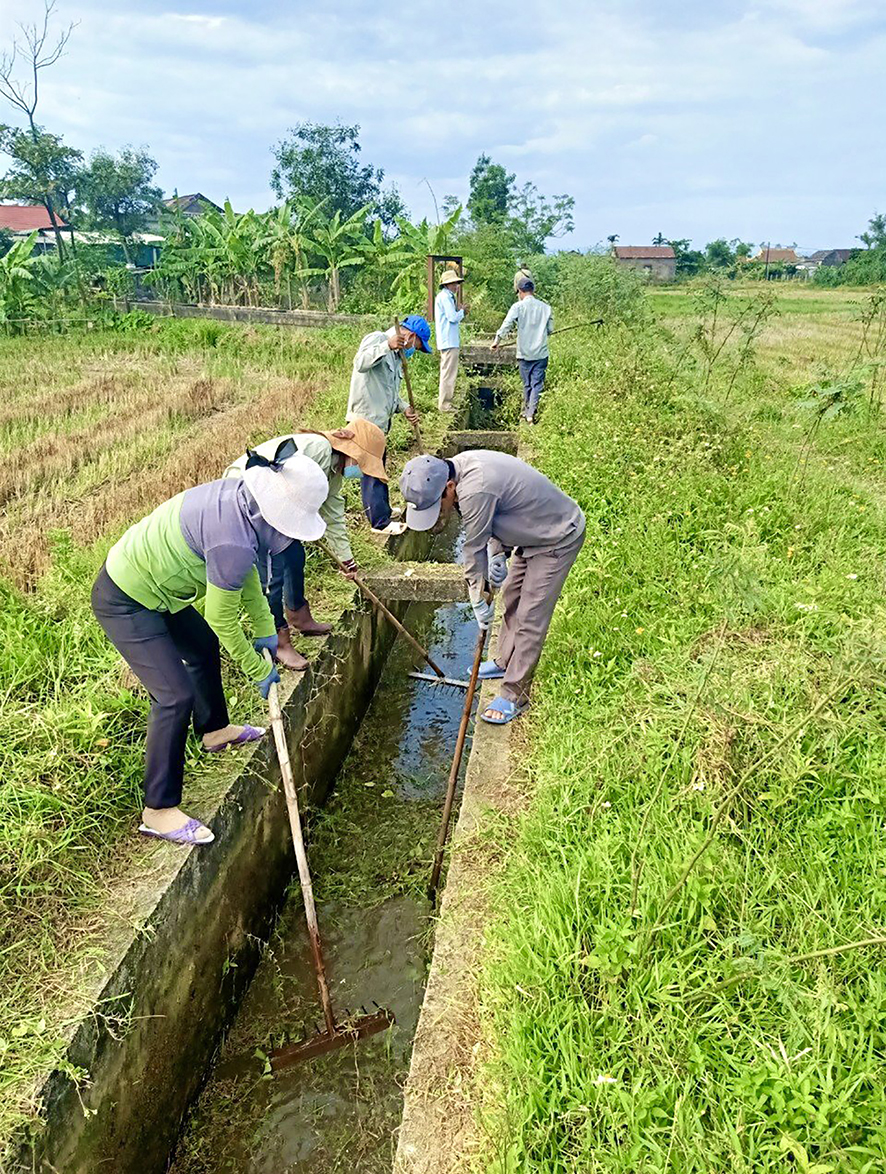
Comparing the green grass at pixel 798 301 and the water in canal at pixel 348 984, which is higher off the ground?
the green grass at pixel 798 301

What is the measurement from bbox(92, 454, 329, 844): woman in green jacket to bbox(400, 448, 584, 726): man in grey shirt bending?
0.84m

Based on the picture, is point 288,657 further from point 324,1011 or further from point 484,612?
point 324,1011

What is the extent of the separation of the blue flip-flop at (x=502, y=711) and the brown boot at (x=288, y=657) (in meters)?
1.16

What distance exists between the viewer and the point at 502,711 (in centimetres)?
430

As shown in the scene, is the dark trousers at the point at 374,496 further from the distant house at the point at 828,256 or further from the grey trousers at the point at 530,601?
the distant house at the point at 828,256

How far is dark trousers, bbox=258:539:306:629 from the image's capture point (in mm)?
4492

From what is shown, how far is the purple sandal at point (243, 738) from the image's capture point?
3.77 m

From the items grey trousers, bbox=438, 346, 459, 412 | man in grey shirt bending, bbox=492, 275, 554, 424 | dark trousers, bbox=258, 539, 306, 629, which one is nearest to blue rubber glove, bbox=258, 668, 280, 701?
dark trousers, bbox=258, 539, 306, 629

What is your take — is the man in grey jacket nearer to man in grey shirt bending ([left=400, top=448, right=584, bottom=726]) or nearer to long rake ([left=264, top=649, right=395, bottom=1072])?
man in grey shirt bending ([left=400, top=448, right=584, bottom=726])

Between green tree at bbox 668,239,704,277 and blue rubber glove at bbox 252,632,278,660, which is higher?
green tree at bbox 668,239,704,277

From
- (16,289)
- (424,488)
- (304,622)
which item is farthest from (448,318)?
(16,289)

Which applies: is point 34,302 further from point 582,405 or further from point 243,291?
point 582,405

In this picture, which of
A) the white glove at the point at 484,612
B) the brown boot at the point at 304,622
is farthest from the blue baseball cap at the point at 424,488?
the brown boot at the point at 304,622

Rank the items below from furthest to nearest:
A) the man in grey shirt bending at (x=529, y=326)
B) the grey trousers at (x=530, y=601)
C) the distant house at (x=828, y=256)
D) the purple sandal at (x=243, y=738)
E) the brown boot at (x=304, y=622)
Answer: the distant house at (x=828, y=256) → the man in grey shirt bending at (x=529, y=326) → the brown boot at (x=304, y=622) → the grey trousers at (x=530, y=601) → the purple sandal at (x=243, y=738)
